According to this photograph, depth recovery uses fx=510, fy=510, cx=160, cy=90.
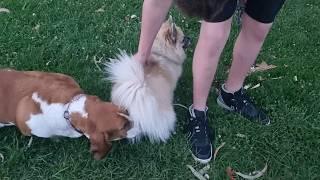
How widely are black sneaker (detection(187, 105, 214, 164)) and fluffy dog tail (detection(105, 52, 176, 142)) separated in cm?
20

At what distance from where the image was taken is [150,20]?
9.61ft

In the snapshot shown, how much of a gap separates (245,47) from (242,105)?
456mm

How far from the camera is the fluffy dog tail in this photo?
2.84 meters

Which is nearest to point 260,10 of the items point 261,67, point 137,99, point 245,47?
point 245,47

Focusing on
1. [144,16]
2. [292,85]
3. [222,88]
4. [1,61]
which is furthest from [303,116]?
[1,61]

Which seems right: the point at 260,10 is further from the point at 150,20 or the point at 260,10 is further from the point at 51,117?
the point at 51,117

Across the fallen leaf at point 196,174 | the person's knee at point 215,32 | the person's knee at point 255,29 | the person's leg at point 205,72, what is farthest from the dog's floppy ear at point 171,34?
the fallen leaf at point 196,174

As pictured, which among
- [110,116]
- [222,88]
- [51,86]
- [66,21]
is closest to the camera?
[110,116]

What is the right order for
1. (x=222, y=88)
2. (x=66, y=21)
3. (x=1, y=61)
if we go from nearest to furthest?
1. (x=222, y=88)
2. (x=1, y=61)
3. (x=66, y=21)

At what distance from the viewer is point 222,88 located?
3404 millimetres

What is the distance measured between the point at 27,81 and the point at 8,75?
12 centimetres

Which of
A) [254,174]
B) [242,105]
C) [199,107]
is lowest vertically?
[254,174]

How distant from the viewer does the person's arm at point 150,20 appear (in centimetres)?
283

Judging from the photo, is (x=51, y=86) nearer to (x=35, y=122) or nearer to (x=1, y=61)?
(x=35, y=122)
